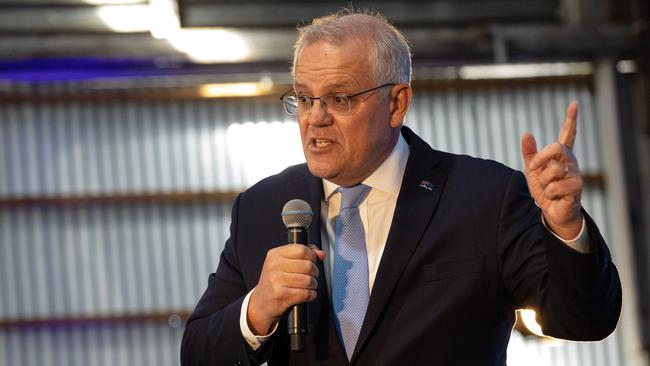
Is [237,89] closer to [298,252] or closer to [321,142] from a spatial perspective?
[321,142]

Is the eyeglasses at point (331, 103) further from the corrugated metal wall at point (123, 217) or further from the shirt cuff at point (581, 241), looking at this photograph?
the corrugated metal wall at point (123, 217)

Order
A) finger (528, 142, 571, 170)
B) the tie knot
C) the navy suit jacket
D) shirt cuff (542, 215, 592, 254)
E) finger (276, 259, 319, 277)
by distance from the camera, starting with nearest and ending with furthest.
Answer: finger (528, 142, 571, 170) → shirt cuff (542, 215, 592, 254) → finger (276, 259, 319, 277) → the navy suit jacket → the tie knot

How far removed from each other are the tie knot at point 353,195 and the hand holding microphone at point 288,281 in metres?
0.20

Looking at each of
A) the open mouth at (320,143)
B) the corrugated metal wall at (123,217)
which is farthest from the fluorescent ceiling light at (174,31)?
the open mouth at (320,143)

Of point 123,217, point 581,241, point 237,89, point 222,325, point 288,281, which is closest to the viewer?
point 581,241

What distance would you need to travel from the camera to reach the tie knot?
2371 mm

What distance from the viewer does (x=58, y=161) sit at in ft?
24.0

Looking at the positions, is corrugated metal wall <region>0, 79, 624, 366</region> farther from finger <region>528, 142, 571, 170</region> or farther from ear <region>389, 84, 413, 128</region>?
finger <region>528, 142, 571, 170</region>

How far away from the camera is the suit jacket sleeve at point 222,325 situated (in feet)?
7.23

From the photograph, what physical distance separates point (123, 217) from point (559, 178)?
19.2 ft

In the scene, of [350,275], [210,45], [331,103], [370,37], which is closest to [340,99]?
[331,103]

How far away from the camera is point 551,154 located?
70.2 inches

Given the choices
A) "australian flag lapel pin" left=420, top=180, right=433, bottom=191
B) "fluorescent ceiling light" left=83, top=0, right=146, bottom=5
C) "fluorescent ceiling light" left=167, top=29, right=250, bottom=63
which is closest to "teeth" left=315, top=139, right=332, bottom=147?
"australian flag lapel pin" left=420, top=180, right=433, bottom=191

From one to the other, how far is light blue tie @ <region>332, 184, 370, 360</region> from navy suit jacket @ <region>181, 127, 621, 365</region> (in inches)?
1.0
